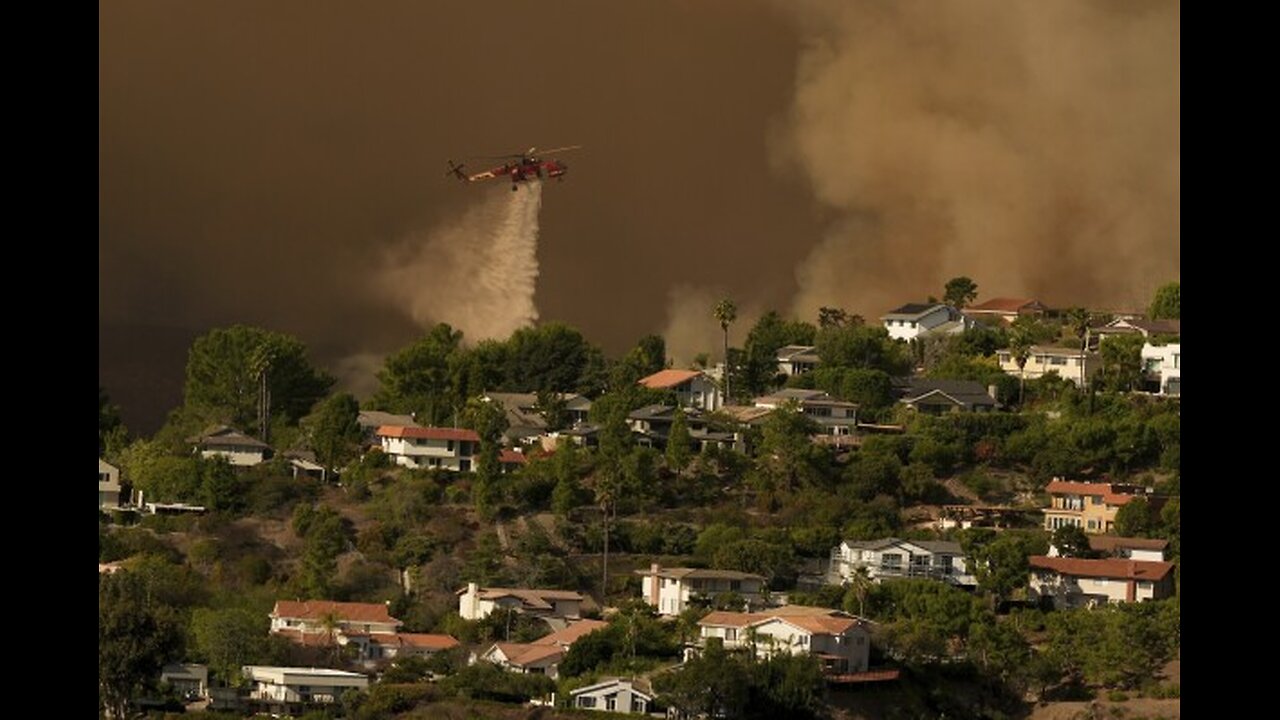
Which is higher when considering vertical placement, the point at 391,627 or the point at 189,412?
the point at 189,412

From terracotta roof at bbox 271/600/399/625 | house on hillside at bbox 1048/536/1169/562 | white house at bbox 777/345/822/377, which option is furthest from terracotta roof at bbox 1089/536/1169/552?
terracotta roof at bbox 271/600/399/625

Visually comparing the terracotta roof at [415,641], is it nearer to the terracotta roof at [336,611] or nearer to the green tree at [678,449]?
the terracotta roof at [336,611]

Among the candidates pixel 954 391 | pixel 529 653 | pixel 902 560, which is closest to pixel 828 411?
pixel 954 391
